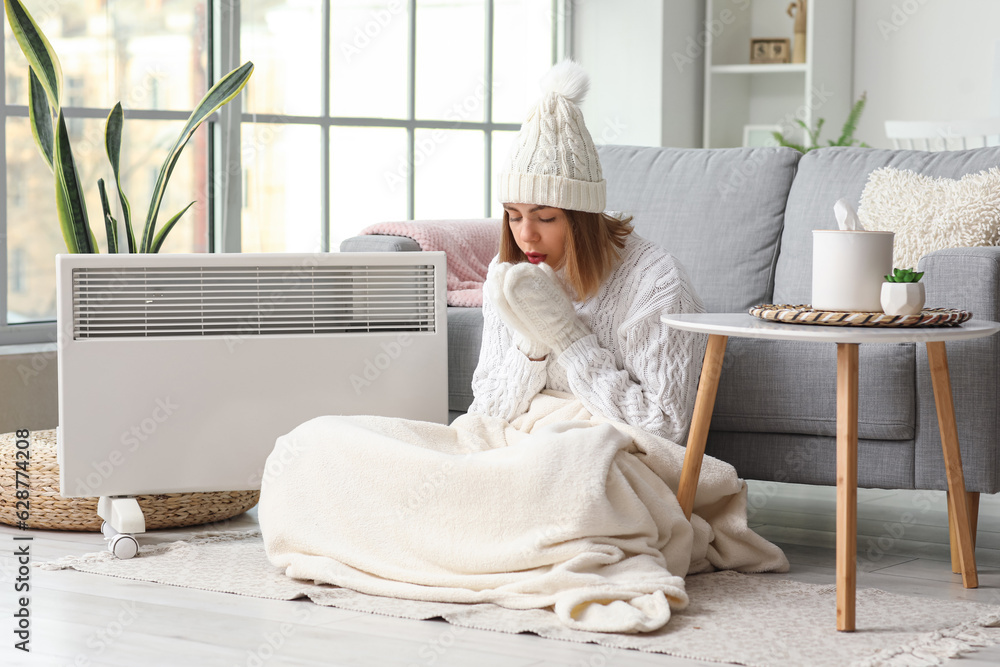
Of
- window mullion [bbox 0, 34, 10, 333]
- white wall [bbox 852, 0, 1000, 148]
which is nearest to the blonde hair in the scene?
window mullion [bbox 0, 34, 10, 333]

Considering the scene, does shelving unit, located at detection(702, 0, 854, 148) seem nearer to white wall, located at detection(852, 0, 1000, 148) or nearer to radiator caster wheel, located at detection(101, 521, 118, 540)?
white wall, located at detection(852, 0, 1000, 148)

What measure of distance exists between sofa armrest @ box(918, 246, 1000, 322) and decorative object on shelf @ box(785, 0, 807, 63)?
2.76m

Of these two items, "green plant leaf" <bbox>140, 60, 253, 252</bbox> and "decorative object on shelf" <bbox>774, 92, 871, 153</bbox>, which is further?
"decorative object on shelf" <bbox>774, 92, 871, 153</bbox>

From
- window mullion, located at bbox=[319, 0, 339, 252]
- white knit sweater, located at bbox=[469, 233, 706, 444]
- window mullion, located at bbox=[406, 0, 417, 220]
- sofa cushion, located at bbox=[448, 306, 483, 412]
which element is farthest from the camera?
window mullion, located at bbox=[406, 0, 417, 220]

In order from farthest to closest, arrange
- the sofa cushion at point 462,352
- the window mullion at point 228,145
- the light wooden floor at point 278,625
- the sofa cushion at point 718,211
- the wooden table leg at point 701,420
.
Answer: the window mullion at point 228,145, the sofa cushion at point 718,211, the sofa cushion at point 462,352, the wooden table leg at point 701,420, the light wooden floor at point 278,625

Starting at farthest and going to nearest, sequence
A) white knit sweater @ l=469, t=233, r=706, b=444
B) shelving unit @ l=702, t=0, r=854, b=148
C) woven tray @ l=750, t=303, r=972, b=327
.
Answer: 1. shelving unit @ l=702, t=0, r=854, b=148
2. white knit sweater @ l=469, t=233, r=706, b=444
3. woven tray @ l=750, t=303, r=972, b=327

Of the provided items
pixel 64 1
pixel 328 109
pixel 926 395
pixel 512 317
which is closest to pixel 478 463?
pixel 512 317

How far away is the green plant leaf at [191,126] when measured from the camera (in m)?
2.39

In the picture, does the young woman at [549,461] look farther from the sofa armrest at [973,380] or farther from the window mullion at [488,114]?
the window mullion at [488,114]

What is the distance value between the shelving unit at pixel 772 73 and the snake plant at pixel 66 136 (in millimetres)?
2731

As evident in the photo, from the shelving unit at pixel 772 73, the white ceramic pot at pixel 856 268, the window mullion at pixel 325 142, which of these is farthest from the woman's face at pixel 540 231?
the shelving unit at pixel 772 73

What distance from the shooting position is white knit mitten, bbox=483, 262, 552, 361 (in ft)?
6.53

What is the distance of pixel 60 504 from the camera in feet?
7.68

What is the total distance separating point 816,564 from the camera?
2096mm
